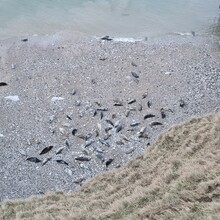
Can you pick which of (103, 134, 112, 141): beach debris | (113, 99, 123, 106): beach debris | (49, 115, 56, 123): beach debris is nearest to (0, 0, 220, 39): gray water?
(113, 99, 123, 106): beach debris

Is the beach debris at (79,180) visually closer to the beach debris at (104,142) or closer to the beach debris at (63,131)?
the beach debris at (104,142)

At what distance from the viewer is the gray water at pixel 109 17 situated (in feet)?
103

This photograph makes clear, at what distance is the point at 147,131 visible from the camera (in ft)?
72.5

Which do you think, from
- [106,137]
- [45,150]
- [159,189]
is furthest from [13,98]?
[159,189]

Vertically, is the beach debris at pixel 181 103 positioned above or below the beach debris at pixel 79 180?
above

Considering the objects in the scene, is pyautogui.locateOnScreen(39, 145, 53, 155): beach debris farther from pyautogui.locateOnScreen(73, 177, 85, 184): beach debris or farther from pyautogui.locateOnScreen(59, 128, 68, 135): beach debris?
pyautogui.locateOnScreen(73, 177, 85, 184): beach debris

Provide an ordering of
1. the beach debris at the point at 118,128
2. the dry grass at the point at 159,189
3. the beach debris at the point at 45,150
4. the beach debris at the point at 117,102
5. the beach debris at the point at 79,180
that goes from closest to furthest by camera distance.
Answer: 1. the dry grass at the point at 159,189
2. the beach debris at the point at 79,180
3. the beach debris at the point at 45,150
4. the beach debris at the point at 118,128
5. the beach debris at the point at 117,102

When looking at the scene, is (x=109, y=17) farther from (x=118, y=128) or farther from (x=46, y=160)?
(x=46, y=160)

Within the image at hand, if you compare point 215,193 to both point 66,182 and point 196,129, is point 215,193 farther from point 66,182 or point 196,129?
point 66,182

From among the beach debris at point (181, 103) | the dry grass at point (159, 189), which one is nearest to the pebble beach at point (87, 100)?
the beach debris at point (181, 103)

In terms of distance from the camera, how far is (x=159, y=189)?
44.1ft

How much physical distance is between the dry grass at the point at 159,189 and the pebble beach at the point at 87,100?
2570mm

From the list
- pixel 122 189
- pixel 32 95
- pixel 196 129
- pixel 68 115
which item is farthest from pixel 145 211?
pixel 32 95

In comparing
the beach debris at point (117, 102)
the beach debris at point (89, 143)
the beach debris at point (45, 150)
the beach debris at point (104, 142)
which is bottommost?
the beach debris at point (45, 150)
